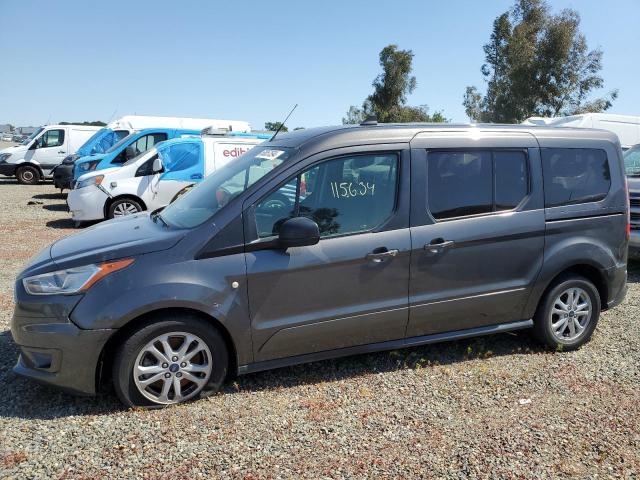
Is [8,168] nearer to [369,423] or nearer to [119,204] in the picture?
[119,204]

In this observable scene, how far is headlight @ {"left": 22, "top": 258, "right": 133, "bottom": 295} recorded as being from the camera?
3439 millimetres

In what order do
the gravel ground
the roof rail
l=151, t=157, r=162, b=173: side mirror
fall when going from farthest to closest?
l=151, t=157, r=162, b=173: side mirror
the roof rail
the gravel ground

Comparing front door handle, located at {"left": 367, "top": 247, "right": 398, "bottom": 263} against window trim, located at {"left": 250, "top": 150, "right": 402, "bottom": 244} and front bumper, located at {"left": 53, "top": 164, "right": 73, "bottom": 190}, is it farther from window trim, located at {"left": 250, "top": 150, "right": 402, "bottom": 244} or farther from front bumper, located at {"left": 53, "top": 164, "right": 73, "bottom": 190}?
front bumper, located at {"left": 53, "top": 164, "right": 73, "bottom": 190}

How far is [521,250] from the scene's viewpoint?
14.4 feet

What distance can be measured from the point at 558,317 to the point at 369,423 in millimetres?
2200

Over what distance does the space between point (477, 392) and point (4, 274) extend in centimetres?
628

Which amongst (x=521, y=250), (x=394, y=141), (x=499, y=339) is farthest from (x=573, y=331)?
(x=394, y=141)

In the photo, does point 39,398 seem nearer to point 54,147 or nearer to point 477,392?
point 477,392

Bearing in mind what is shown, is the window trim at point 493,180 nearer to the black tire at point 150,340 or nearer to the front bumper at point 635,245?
the black tire at point 150,340

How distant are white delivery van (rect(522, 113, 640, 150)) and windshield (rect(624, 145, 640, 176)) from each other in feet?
15.8

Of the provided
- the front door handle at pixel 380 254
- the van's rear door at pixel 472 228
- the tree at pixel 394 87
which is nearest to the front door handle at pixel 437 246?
the van's rear door at pixel 472 228

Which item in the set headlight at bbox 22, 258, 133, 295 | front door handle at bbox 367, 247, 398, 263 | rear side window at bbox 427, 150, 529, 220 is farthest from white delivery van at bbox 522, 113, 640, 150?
headlight at bbox 22, 258, 133, 295

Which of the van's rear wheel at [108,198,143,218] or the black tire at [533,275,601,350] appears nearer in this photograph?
the black tire at [533,275,601,350]

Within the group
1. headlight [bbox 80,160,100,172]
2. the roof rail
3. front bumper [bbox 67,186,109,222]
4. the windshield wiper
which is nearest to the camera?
the windshield wiper
